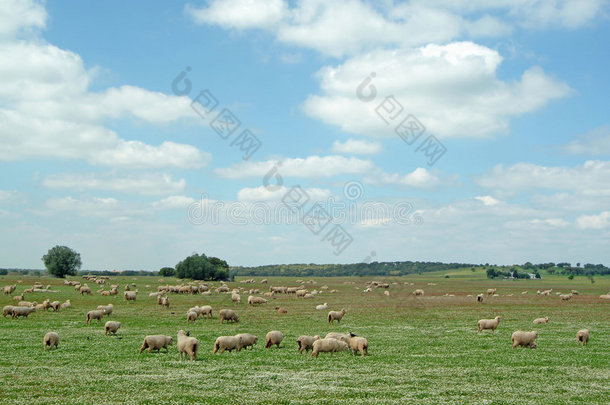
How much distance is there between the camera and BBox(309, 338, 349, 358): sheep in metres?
22.3

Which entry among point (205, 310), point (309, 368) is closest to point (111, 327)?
point (205, 310)

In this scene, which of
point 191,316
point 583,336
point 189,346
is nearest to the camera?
point 189,346

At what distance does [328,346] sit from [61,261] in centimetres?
12401

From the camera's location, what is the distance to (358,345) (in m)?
22.9

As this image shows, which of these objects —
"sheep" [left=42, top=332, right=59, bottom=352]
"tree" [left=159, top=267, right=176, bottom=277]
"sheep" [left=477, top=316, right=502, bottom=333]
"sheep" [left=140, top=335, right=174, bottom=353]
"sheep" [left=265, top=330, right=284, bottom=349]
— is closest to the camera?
"sheep" [left=140, top=335, right=174, bottom=353]

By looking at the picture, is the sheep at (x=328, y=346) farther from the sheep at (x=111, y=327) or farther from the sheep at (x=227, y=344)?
the sheep at (x=111, y=327)

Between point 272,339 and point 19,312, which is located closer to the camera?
point 272,339

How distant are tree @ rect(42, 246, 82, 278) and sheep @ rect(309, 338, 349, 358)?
404 feet

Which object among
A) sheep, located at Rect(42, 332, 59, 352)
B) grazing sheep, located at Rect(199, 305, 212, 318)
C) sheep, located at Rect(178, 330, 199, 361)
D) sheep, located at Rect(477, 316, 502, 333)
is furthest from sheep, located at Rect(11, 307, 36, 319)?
sheep, located at Rect(477, 316, 502, 333)

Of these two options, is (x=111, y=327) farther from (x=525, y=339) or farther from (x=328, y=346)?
(x=525, y=339)

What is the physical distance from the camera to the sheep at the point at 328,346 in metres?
22.3

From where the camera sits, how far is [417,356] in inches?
883

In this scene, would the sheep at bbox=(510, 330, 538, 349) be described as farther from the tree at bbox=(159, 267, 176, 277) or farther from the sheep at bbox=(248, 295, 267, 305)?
the tree at bbox=(159, 267, 176, 277)

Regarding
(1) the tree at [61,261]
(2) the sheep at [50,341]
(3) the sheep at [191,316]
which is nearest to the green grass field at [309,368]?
(2) the sheep at [50,341]
